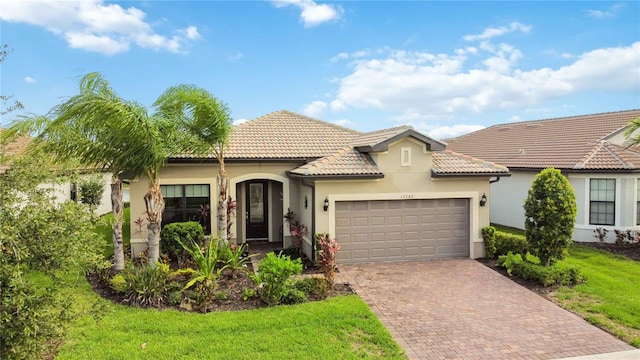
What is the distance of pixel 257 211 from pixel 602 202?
14.6 metres

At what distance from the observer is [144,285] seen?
9922 mm

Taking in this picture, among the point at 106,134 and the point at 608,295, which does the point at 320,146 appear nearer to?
the point at 106,134

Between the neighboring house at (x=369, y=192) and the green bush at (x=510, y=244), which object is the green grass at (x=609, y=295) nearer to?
the green bush at (x=510, y=244)

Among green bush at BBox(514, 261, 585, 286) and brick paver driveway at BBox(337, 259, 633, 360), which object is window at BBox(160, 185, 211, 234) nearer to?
brick paver driveway at BBox(337, 259, 633, 360)

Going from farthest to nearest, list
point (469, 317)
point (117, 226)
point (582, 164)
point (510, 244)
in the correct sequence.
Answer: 1. point (582, 164)
2. point (510, 244)
3. point (117, 226)
4. point (469, 317)

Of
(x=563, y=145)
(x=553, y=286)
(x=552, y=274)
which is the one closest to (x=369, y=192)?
(x=552, y=274)

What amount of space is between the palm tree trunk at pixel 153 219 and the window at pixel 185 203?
292cm

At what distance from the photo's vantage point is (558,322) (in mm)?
8930

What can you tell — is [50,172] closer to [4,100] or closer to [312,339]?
[4,100]

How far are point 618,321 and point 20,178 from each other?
11.6 metres

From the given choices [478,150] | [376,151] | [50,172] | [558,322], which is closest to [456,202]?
[376,151]

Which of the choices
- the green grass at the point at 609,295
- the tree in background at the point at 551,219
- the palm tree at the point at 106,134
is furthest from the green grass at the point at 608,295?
the palm tree at the point at 106,134

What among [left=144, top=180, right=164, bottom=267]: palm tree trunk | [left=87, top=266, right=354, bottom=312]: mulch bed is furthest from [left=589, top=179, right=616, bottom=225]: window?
A: [left=144, top=180, right=164, bottom=267]: palm tree trunk

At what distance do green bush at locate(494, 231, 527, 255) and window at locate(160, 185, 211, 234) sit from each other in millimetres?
10527
